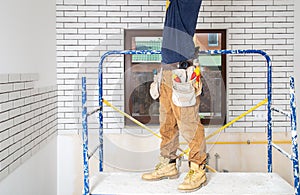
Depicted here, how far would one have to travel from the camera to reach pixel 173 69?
2.45 m

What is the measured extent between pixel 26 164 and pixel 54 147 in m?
0.87

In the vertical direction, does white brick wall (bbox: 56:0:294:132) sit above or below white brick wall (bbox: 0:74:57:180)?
above

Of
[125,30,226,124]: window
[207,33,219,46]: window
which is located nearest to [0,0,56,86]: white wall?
[125,30,226,124]: window

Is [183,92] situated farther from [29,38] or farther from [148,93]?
[29,38]

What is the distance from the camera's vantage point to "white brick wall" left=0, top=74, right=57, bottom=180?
9.10ft

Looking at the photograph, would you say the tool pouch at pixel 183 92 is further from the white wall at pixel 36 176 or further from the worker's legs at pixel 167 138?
the white wall at pixel 36 176

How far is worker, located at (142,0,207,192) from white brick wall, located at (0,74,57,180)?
3.11 ft

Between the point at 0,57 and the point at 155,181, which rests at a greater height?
the point at 0,57

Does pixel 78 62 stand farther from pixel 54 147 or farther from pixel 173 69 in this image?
pixel 173 69

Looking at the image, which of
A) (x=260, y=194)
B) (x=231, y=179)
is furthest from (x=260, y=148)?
(x=260, y=194)

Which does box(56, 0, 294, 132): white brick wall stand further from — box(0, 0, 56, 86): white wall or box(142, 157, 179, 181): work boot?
box(142, 157, 179, 181): work boot

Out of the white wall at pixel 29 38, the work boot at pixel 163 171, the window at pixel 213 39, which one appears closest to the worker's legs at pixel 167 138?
the work boot at pixel 163 171

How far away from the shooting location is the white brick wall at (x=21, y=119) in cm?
277

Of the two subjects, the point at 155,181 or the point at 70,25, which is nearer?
the point at 155,181
